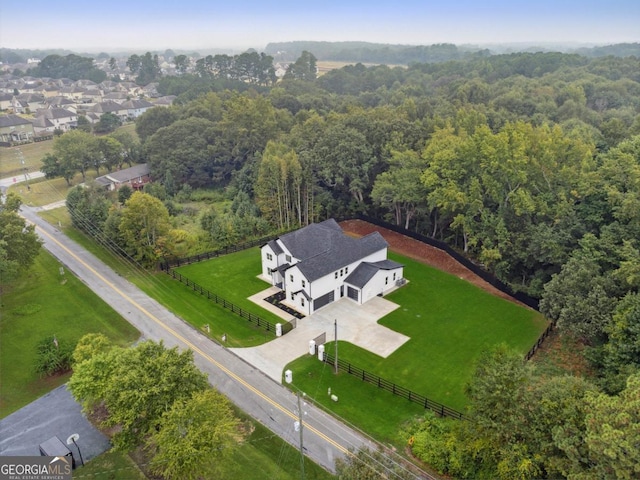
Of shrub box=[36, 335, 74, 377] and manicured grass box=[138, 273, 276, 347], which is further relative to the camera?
manicured grass box=[138, 273, 276, 347]

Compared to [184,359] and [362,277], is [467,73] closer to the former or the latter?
Answer: [362,277]

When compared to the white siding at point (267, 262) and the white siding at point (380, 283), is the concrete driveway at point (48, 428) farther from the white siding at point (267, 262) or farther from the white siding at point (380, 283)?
the white siding at point (380, 283)

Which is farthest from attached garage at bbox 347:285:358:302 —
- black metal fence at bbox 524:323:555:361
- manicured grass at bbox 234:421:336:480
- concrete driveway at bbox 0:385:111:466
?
concrete driveway at bbox 0:385:111:466

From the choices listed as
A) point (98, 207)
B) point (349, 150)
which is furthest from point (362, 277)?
point (98, 207)

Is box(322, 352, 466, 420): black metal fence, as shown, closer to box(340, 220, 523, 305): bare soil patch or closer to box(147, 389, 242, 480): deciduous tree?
box(147, 389, 242, 480): deciduous tree

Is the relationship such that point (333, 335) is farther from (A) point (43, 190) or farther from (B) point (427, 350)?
(A) point (43, 190)
